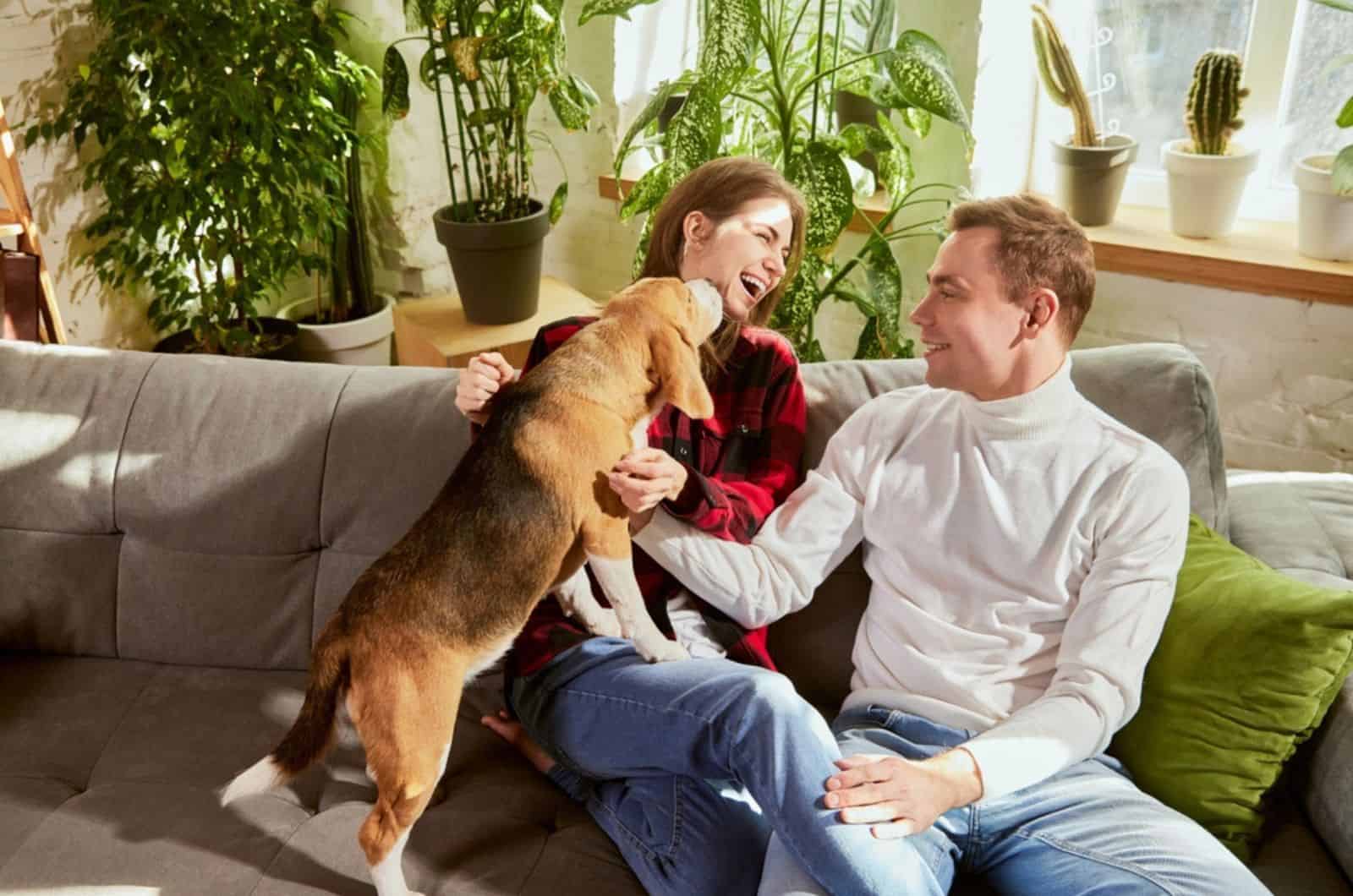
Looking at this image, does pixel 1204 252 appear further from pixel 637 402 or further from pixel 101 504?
pixel 101 504

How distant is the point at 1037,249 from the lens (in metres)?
1.66

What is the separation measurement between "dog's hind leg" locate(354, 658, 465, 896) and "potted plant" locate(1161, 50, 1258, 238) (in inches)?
90.3

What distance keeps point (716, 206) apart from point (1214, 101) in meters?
1.60

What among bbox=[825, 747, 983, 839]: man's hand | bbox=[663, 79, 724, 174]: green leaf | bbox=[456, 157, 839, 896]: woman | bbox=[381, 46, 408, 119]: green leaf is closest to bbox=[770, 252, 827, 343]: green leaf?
bbox=[663, 79, 724, 174]: green leaf

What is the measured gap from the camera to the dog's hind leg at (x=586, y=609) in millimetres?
1771

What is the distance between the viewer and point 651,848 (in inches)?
64.1

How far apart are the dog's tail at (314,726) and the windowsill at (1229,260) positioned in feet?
6.76

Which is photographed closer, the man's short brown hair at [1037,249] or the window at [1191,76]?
the man's short brown hair at [1037,249]

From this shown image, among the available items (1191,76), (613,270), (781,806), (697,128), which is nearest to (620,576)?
(781,806)

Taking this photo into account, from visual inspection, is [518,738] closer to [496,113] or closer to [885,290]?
[885,290]

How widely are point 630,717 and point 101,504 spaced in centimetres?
111

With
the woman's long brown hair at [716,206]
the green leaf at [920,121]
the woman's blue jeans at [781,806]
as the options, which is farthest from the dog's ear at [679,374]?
the green leaf at [920,121]

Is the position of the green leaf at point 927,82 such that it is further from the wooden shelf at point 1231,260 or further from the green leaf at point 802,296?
the wooden shelf at point 1231,260

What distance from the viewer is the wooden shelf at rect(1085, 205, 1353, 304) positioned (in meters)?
2.70
